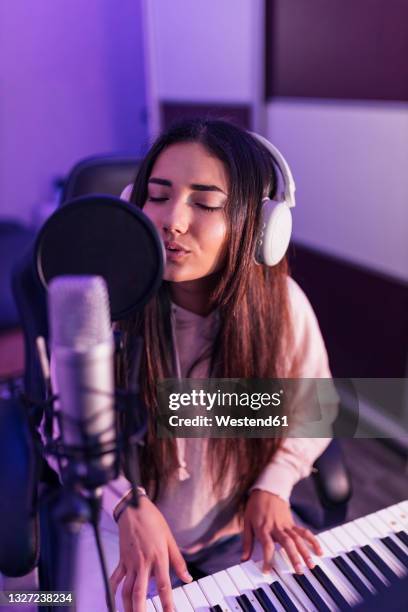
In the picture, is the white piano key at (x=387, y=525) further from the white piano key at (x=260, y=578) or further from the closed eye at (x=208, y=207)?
the closed eye at (x=208, y=207)

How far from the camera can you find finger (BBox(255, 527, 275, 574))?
2.43ft

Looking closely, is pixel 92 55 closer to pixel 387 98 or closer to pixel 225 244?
pixel 387 98

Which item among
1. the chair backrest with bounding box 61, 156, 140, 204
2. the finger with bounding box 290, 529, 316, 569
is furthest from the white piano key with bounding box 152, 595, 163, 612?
the chair backrest with bounding box 61, 156, 140, 204

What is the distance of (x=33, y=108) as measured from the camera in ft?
9.76

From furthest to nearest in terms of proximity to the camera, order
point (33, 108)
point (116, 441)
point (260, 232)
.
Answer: point (33, 108), point (260, 232), point (116, 441)

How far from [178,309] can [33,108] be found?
261 centimetres

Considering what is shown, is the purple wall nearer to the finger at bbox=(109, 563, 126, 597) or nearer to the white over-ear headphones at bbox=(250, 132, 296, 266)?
the white over-ear headphones at bbox=(250, 132, 296, 266)

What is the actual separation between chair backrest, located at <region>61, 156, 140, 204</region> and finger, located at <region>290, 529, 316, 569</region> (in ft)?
2.29

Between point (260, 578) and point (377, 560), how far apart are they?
0.57ft

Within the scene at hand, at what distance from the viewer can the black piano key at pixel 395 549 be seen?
29.6 inches

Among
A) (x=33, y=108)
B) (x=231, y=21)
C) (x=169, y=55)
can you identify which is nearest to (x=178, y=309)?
(x=231, y=21)

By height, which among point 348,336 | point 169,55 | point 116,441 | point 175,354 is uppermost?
point 169,55

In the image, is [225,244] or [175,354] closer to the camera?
[225,244]

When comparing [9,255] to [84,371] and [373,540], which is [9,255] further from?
[84,371]
